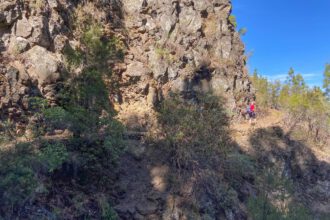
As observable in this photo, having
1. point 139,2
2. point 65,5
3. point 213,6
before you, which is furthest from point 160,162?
point 213,6

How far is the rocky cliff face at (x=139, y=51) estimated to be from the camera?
29.9 ft

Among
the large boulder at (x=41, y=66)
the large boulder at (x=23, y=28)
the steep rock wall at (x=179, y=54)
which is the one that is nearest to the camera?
the large boulder at (x=41, y=66)

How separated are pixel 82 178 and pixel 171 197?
8.21ft

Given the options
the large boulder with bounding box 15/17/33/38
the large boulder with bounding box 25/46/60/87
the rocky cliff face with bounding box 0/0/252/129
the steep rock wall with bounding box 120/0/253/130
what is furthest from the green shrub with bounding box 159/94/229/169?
the large boulder with bounding box 15/17/33/38

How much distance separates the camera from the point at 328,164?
50.6ft

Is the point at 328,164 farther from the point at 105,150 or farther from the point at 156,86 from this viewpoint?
the point at 105,150

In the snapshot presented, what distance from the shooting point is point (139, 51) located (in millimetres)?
13273

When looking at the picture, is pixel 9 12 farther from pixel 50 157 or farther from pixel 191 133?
pixel 191 133

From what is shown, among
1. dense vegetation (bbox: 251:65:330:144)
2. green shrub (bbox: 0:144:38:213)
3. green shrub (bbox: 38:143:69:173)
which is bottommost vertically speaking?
green shrub (bbox: 0:144:38:213)

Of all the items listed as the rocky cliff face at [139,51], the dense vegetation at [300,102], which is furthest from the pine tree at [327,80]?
the rocky cliff face at [139,51]

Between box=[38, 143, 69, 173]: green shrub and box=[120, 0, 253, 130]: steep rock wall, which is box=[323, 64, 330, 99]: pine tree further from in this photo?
box=[38, 143, 69, 173]: green shrub

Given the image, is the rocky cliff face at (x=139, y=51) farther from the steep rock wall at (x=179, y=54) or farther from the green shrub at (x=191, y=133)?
the green shrub at (x=191, y=133)

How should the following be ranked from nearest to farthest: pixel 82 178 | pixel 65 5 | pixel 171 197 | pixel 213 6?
1. pixel 82 178
2. pixel 171 197
3. pixel 65 5
4. pixel 213 6

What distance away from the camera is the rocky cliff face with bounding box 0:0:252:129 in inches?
359
